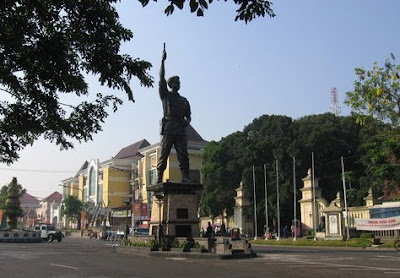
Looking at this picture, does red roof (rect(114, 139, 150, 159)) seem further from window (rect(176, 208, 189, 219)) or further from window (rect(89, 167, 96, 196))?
window (rect(176, 208, 189, 219))

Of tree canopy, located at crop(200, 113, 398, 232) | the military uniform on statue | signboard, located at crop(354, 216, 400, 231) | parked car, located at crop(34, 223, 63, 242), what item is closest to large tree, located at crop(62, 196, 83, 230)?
parked car, located at crop(34, 223, 63, 242)

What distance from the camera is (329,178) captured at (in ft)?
155

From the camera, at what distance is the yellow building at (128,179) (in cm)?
6856

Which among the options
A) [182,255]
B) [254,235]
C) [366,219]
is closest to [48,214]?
[254,235]

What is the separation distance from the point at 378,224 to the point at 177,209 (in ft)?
53.8

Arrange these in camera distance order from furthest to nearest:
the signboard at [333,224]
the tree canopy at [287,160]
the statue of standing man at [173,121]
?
the tree canopy at [287,160]
the signboard at [333,224]
the statue of standing man at [173,121]

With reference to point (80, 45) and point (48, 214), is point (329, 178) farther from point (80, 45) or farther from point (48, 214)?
point (48, 214)

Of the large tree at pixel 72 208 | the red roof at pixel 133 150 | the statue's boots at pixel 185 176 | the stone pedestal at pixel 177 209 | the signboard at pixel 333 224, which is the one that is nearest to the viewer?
the stone pedestal at pixel 177 209

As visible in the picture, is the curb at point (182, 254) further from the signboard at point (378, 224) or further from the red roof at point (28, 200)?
the red roof at point (28, 200)

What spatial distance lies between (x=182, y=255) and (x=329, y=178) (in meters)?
32.4

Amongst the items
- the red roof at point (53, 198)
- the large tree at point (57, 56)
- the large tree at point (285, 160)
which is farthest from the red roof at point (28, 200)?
the large tree at point (57, 56)

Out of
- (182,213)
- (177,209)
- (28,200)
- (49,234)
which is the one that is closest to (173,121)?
(177,209)

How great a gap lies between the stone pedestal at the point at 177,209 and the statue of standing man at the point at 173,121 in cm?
111

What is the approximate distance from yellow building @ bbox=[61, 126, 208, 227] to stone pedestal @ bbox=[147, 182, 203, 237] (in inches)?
1698
